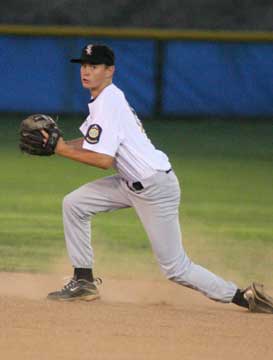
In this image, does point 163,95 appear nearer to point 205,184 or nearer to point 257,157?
point 257,157

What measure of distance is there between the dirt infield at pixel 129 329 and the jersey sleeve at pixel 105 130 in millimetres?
943

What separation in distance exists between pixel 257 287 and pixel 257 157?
846 centimetres

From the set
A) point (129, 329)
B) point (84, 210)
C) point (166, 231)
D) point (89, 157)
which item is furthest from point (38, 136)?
point (129, 329)

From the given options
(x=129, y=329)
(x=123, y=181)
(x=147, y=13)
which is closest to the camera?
(x=129, y=329)

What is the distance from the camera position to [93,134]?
712 centimetres

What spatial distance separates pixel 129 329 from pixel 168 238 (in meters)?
0.79

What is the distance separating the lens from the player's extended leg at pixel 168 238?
7.31 m

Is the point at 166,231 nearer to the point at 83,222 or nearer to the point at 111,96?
the point at 83,222

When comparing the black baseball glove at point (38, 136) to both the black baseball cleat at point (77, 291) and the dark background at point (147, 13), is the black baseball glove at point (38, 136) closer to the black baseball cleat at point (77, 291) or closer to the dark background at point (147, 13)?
the black baseball cleat at point (77, 291)

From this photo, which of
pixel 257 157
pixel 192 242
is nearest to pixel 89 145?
pixel 192 242

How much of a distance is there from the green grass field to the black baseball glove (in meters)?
1.81

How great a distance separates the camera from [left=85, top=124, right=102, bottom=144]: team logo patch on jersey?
7.11 meters

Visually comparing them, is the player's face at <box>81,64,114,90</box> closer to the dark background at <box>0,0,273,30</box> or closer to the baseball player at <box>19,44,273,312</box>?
the baseball player at <box>19,44,273,312</box>

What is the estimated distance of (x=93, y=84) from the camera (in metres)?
7.25
